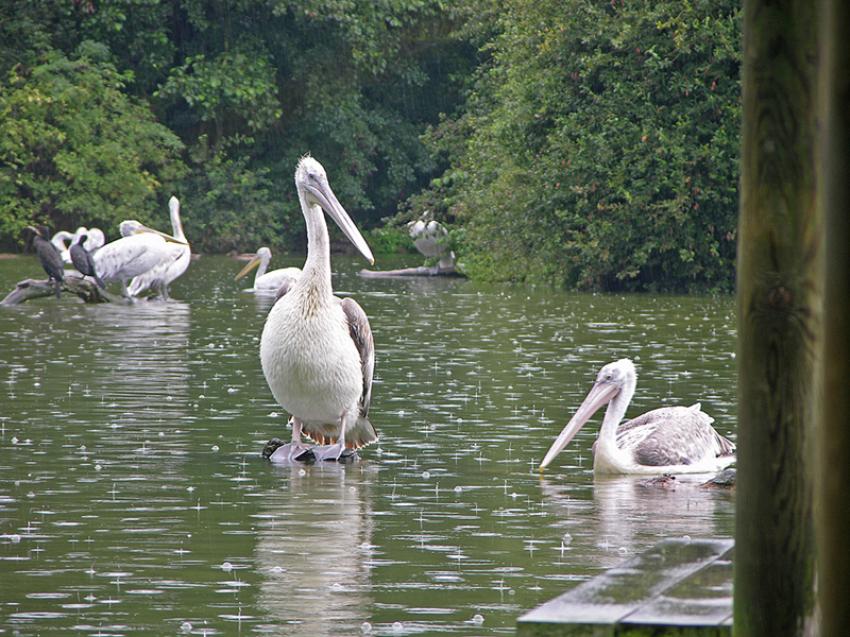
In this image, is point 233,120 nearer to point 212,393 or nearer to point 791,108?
point 212,393

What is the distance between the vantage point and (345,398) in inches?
423

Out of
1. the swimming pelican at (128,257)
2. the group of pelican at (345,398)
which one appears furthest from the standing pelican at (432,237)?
the group of pelican at (345,398)

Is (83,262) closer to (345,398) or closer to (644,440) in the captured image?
(345,398)

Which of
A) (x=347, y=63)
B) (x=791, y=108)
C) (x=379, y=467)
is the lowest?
(x=379, y=467)

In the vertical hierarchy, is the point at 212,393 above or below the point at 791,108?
below

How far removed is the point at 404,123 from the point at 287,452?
42.1m

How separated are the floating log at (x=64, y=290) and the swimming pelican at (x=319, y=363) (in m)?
13.7

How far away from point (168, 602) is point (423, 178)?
154 feet

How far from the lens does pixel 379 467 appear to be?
34.3ft

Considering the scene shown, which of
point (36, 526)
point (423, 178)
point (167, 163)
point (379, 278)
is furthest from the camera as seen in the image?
point (423, 178)

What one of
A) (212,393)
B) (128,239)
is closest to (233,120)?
(128,239)

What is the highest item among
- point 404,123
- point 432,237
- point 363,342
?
point 404,123

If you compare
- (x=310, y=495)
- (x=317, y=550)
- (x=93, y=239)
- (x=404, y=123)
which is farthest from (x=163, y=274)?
(x=404, y=123)

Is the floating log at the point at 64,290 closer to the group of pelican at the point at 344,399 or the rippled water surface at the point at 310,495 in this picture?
the rippled water surface at the point at 310,495
